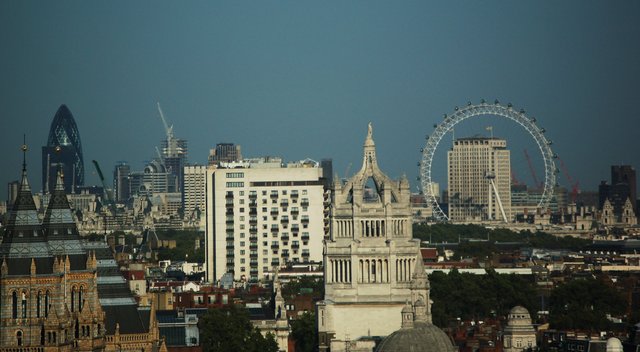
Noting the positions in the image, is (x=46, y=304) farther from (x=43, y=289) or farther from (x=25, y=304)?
(x=25, y=304)

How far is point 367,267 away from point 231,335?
743 inches

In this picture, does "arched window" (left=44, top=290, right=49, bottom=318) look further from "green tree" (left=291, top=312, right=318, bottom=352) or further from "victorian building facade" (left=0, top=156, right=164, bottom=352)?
"green tree" (left=291, top=312, right=318, bottom=352)

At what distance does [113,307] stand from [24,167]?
39.3 feet

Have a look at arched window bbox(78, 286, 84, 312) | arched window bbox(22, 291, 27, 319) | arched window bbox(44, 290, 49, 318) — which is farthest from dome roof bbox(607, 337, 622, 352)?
arched window bbox(22, 291, 27, 319)

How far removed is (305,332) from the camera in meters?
176

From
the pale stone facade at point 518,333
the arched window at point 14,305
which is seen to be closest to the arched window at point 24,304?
the arched window at point 14,305

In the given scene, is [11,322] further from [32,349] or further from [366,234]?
[366,234]

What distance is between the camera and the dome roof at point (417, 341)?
134 meters

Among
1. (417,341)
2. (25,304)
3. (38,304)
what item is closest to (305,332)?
(417,341)

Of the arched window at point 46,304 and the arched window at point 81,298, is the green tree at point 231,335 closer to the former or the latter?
the arched window at point 81,298

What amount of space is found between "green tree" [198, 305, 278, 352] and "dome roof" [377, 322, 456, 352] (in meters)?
33.1

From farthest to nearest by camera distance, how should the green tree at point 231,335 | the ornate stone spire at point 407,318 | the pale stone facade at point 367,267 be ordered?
the green tree at point 231,335
the pale stone facade at point 367,267
the ornate stone spire at point 407,318

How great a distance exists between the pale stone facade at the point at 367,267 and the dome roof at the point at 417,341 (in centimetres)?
1675

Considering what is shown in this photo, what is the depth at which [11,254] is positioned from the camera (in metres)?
117
